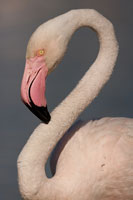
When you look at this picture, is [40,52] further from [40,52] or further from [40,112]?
[40,112]

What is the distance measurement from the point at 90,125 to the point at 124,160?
0.37m

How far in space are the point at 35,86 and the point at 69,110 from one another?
0.36 meters

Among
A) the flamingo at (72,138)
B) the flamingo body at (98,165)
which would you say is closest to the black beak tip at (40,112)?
the flamingo at (72,138)

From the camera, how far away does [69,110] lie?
3023 mm

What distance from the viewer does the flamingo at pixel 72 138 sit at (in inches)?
110

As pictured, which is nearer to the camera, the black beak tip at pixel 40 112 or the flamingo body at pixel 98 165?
the black beak tip at pixel 40 112

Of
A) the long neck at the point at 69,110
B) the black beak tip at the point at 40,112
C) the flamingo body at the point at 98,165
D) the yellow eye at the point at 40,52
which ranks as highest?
the yellow eye at the point at 40,52

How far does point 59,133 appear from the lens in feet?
9.73

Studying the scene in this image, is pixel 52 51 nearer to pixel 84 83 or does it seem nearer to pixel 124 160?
pixel 84 83

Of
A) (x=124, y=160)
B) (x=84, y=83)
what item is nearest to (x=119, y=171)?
(x=124, y=160)

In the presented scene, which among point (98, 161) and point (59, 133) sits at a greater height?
point (59, 133)

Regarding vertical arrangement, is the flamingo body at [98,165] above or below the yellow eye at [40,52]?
below

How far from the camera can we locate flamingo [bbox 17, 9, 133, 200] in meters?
2.80

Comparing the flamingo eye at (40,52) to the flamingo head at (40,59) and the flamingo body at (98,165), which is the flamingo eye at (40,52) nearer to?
the flamingo head at (40,59)
